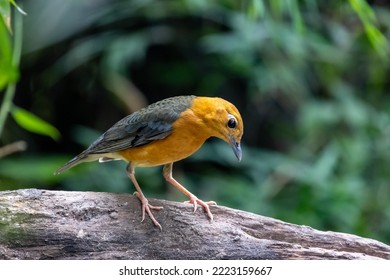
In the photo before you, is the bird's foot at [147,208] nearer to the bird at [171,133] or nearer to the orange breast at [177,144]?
the bird at [171,133]

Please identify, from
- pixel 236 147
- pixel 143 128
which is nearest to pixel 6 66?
pixel 143 128

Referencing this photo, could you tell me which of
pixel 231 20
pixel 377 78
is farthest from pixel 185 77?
pixel 377 78

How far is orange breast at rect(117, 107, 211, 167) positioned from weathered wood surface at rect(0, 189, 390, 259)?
313 millimetres

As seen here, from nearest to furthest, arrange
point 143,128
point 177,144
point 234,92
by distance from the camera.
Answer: point 177,144, point 143,128, point 234,92

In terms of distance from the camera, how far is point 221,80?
8477 mm

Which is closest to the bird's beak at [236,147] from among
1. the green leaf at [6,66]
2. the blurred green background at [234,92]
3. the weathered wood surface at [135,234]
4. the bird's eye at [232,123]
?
the bird's eye at [232,123]

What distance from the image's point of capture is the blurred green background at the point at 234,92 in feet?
23.7

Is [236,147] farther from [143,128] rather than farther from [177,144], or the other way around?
[143,128]

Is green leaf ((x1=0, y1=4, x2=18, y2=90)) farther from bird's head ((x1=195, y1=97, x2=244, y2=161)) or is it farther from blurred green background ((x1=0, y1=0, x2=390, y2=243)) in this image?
blurred green background ((x1=0, y1=0, x2=390, y2=243))

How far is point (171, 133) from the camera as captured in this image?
4508 millimetres

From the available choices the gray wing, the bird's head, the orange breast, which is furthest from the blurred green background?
the bird's head

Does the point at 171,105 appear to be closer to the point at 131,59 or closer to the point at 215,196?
the point at 215,196

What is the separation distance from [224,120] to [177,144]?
351 millimetres

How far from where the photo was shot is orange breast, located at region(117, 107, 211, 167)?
447cm
